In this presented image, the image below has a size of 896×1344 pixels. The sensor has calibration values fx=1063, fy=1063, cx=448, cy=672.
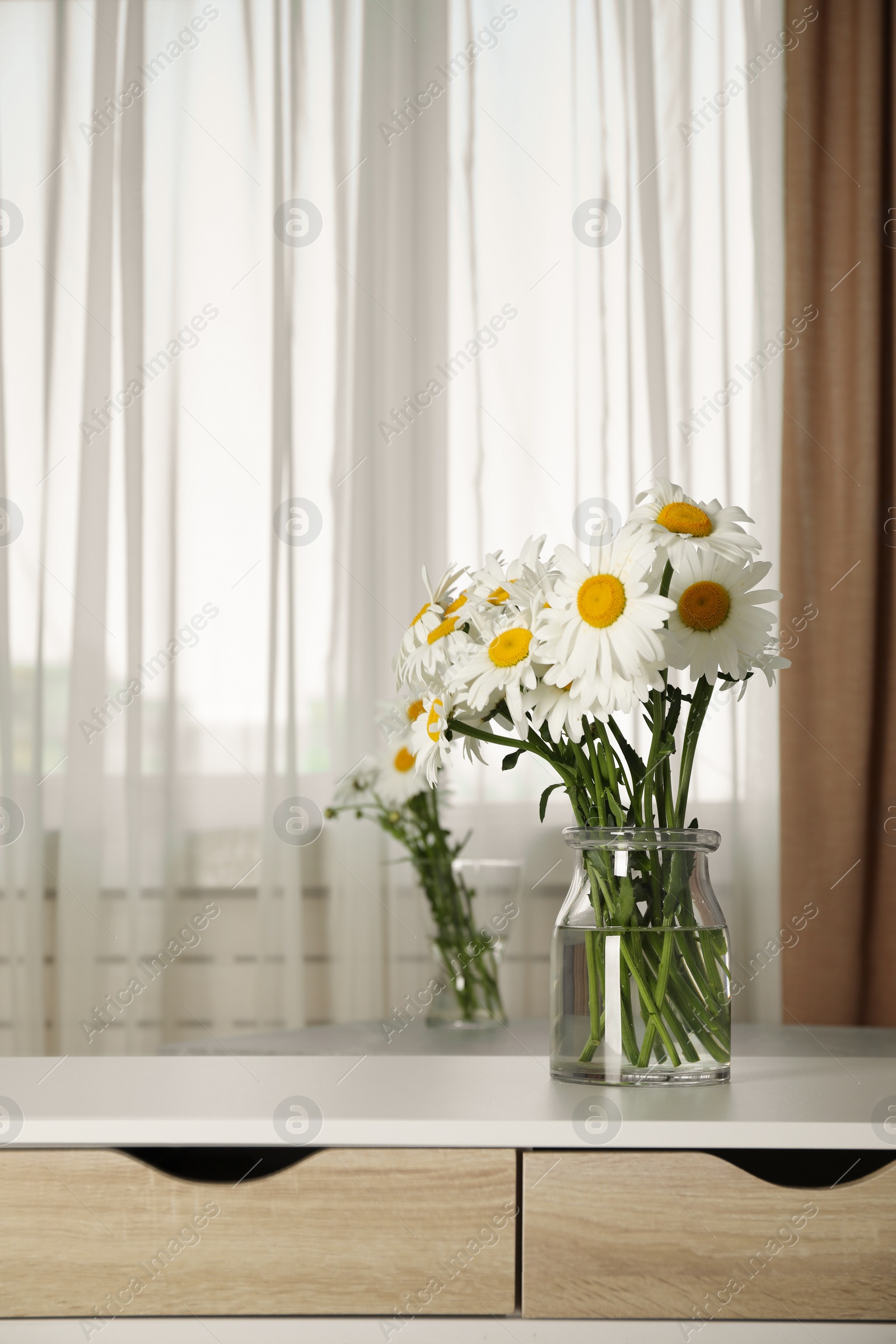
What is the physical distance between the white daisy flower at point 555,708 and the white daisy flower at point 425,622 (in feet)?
0.31

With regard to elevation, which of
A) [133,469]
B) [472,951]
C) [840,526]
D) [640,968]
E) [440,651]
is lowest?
[472,951]

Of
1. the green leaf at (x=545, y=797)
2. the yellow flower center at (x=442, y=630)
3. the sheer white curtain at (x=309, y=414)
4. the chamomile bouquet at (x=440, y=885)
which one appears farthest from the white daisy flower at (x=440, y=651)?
the sheer white curtain at (x=309, y=414)

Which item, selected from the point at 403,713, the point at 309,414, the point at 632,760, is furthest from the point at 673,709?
the point at 309,414

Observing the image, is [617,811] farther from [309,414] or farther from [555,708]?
[309,414]

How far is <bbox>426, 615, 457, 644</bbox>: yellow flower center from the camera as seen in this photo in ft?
2.42

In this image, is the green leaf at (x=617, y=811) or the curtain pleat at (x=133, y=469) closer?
the green leaf at (x=617, y=811)

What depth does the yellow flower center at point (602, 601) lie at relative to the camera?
66 centimetres

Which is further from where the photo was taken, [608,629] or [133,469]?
[133,469]

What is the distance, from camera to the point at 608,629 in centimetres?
66

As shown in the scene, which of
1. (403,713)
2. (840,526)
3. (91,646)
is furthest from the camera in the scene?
(91,646)

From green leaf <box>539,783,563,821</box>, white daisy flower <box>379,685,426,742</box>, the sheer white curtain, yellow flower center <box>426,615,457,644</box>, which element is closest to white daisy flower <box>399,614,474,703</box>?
yellow flower center <box>426,615,457,644</box>

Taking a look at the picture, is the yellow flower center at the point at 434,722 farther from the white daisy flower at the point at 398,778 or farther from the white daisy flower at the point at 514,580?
the white daisy flower at the point at 398,778

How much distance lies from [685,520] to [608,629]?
11 centimetres

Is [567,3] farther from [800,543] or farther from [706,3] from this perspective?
[800,543]
